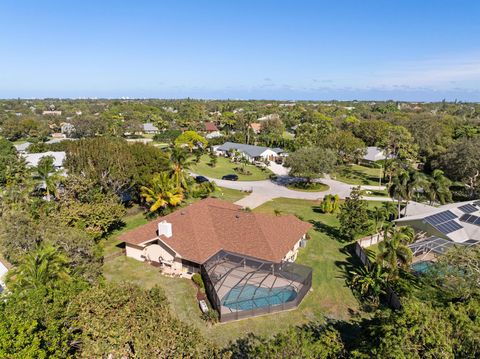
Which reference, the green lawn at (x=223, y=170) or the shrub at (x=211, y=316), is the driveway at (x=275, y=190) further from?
the shrub at (x=211, y=316)

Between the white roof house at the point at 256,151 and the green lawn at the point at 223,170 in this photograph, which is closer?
the green lawn at the point at 223,170

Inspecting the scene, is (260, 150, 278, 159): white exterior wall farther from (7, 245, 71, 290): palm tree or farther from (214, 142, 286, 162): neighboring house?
(7, 245, 71, 290): palm tree

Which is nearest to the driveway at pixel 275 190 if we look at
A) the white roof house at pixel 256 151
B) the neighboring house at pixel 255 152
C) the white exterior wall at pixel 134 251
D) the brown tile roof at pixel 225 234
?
the brown tile roof at pixel 225 234

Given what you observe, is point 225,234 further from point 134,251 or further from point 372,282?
point 372,282

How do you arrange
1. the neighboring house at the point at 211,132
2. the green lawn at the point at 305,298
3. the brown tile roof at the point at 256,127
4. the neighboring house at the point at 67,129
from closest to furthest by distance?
the green lawn at the point at 305,298, the neighboring house at the point at 211,132, the neighboring house at the point at 67,129, the brown tile roof at the point at 256,127

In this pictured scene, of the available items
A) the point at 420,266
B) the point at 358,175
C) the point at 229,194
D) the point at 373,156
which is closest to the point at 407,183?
the point at 420,266

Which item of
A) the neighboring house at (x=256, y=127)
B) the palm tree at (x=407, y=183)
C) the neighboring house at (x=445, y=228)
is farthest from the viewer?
the neighboring house at (x=256, y=127)

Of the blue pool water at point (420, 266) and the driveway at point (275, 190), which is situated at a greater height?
the blue pool water at point (420, 266)
